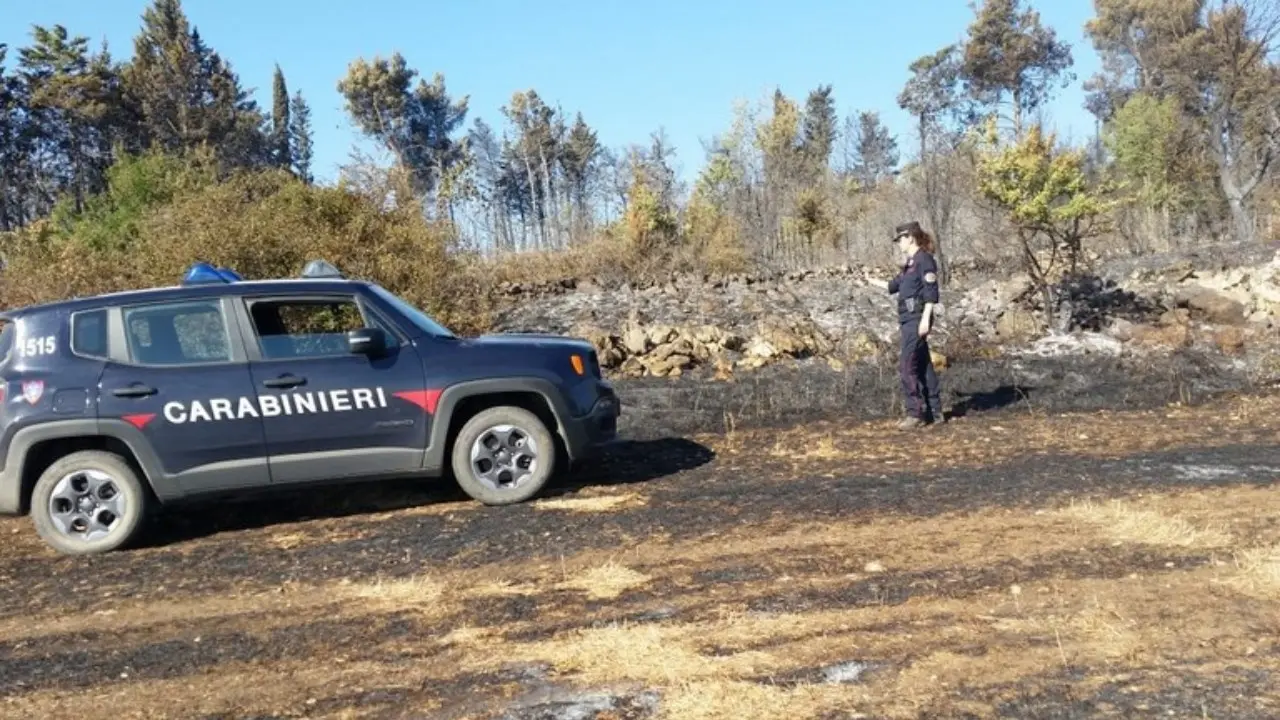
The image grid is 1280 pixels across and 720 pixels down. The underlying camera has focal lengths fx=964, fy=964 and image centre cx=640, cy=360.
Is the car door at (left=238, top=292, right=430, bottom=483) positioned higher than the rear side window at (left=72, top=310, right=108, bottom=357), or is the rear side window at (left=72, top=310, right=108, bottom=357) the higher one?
the rear side window at (left=72, top=310, right=108, bottom=357)

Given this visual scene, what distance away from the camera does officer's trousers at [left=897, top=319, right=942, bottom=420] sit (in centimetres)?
880

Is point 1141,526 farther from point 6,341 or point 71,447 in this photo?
point 6,341

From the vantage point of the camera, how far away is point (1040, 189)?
13.1 meters

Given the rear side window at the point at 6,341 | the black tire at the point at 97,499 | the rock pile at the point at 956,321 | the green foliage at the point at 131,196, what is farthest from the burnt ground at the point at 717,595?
the green foliage at the point at 131,196

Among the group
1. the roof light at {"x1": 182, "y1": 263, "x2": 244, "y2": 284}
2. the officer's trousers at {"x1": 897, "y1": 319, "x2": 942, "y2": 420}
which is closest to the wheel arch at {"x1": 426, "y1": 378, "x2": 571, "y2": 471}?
the roof light at {"x1": 182, "y1": 263, "x2": 244, "y2": 284}

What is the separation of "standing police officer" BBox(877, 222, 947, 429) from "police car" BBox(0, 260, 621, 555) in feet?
10.8

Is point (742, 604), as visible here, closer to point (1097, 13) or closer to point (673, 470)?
point (673, 470)

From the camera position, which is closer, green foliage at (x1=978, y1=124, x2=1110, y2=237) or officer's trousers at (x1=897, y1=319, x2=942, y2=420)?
officer's trousers at (x1=897, y1=319, x2=942, y2=420)

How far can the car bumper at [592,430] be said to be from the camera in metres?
6.92

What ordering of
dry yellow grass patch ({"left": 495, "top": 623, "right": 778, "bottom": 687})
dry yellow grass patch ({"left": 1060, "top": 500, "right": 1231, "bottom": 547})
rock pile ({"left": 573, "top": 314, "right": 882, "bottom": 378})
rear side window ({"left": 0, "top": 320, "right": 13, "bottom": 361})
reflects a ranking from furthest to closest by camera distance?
rock pile ({"left": 573, "top": 314, "right": 882, "bottom": 378}) → rear side window ({"left": 0, "top": 320, "right": 13, "bottom": 361}) → dry yellow grass patch ({"left": 1060, "top": 500, "right": 1231, "bottom": 547}) → dry yellow grass patch ({"left": 495, "top": 623, "right": 778, "bottom": 687})

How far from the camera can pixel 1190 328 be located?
42.9 feet

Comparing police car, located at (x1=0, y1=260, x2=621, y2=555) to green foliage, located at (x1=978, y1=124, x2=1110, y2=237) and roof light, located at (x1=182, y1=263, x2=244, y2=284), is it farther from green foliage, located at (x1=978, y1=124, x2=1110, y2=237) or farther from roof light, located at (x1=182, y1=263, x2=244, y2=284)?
green foliage, located at (x1=978, y1=124, x2=1110, y2=237)

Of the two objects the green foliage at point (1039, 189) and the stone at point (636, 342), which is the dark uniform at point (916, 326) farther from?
the green foliage at point (1039, 189)

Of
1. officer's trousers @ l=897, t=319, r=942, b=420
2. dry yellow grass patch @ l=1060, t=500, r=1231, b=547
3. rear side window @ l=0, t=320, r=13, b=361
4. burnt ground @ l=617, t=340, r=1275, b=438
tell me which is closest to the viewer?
dry yellow grass patch @ l=1060, t=500, r=1231, b=547
